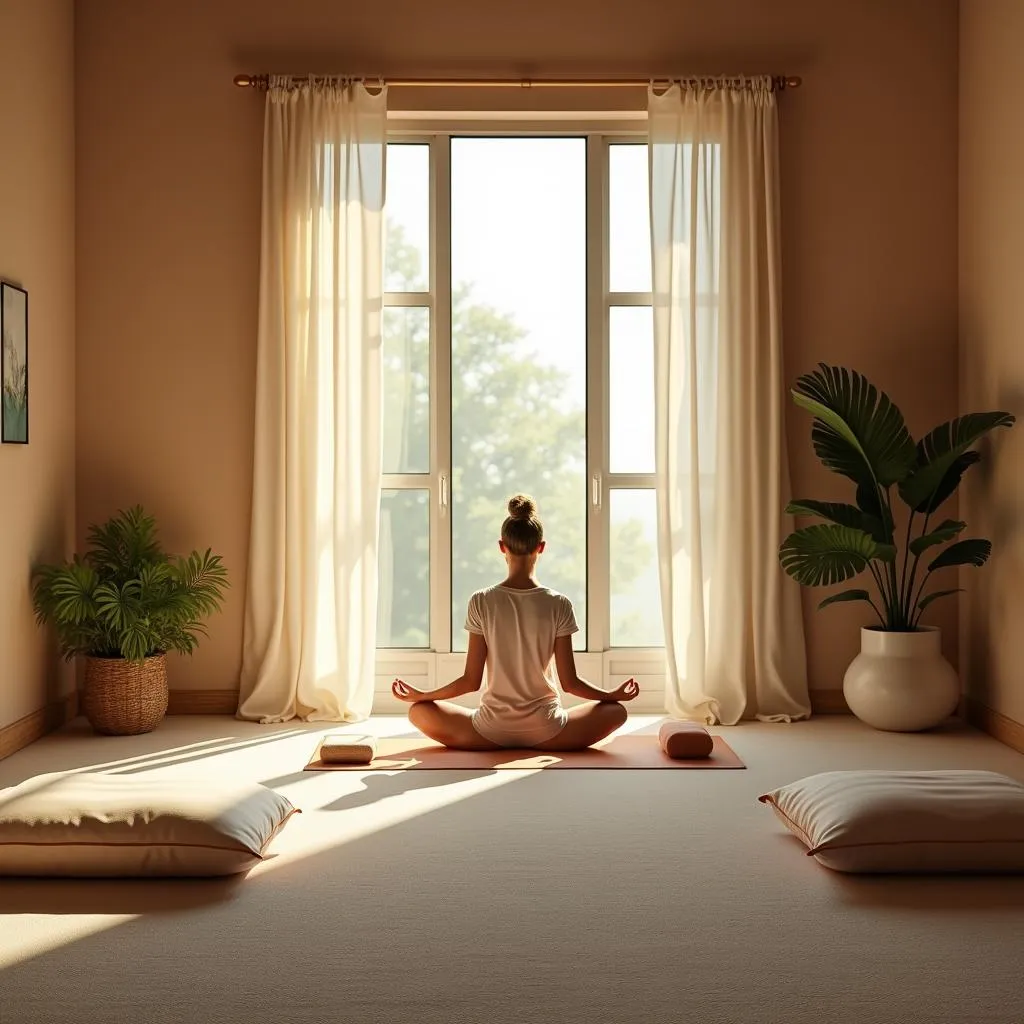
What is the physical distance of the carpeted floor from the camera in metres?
2.27

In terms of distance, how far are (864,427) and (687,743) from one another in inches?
61.7

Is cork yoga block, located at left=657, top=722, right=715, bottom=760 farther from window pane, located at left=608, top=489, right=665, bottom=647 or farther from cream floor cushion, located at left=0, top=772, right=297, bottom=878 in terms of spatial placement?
cream floor cushion, located at left=0, top=772, right=297, bottom=878

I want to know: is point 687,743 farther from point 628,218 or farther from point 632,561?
point 628,218

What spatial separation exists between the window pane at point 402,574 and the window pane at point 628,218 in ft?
4.66

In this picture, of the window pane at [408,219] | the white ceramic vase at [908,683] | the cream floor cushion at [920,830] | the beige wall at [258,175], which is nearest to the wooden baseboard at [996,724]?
the white ceramic vase at [908,683]

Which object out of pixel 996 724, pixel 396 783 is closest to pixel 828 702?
pixel 996 724

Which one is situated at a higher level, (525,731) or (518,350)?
(518,350)

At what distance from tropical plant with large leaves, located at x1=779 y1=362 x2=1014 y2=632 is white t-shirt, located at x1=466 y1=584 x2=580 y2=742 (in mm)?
1106

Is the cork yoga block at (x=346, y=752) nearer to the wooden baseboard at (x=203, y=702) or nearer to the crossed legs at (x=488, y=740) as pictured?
A: the crossed legs at (x=488, y=740)

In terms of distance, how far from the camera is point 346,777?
418 centimetres

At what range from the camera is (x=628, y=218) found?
18.3 ft

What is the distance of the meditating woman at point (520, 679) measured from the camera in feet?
14.5

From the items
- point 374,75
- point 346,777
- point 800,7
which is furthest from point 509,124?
point 346,777

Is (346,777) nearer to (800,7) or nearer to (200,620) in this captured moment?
(200,620)
